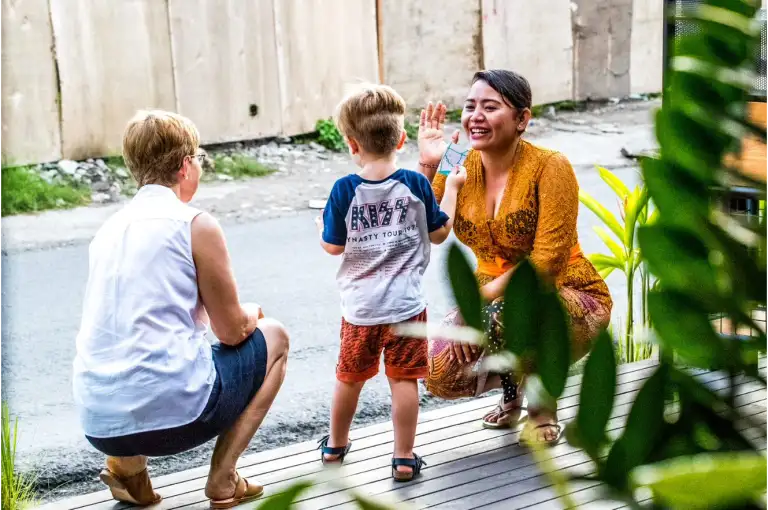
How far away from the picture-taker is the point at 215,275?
2.86 m

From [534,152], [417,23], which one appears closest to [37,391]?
[534,152]

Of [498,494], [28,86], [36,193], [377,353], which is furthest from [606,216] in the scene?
[28,86]

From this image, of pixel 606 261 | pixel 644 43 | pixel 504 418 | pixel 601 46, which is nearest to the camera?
pixel 504 418

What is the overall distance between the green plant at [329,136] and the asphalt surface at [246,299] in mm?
2227

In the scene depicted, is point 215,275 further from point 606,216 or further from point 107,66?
point 107,66

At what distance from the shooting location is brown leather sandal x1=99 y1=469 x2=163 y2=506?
299 cm

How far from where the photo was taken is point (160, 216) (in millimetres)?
2807

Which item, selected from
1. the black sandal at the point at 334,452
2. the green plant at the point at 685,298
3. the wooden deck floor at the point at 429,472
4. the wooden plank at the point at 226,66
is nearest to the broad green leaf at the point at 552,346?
the green plant at the point at 685,298

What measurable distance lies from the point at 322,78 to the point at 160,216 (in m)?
7.54

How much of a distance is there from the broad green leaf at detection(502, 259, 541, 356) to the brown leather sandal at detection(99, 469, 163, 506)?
9.20 feet

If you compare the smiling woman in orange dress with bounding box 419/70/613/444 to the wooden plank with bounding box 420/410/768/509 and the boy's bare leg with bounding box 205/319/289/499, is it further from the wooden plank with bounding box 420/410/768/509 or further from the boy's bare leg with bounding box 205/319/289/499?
the boy's bare leg with bounding box 205/319/289/499

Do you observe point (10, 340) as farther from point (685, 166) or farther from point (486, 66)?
point (486, 66)

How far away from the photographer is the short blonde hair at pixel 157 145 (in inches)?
113

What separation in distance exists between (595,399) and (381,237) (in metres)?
2.89
